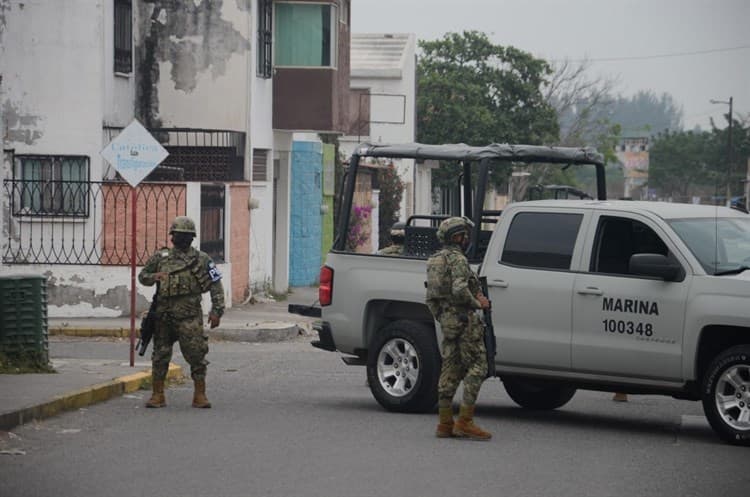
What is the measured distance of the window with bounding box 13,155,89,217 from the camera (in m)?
24.3

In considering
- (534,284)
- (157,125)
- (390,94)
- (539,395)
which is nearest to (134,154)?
(539,395)

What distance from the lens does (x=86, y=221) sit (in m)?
24.3

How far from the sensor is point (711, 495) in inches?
372

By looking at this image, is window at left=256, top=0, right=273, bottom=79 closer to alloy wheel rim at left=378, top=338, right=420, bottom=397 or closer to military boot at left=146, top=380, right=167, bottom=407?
military boot at left=146, top=380, right=167, bottom=407

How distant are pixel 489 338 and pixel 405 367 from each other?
72.8 inches

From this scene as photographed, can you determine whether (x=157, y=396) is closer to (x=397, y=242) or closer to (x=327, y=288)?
(x=327, y=288)

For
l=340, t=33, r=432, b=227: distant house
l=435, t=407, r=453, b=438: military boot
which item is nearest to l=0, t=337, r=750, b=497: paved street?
l=435, t=407, r=453, b=438: military boot

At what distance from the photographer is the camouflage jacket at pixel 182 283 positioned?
13.8m

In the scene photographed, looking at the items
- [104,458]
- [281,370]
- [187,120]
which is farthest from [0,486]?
[187,120]

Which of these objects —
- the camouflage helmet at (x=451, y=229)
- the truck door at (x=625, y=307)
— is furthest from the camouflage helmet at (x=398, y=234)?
the camouflage helmet at (x=451, y=229)

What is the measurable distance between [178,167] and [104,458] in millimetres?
16744

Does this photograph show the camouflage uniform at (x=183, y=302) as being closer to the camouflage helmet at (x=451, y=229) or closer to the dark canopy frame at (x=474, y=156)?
the dark canopy frame at (x=474, y=156)

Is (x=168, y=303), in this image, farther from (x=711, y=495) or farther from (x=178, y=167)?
(x=178, y=167)

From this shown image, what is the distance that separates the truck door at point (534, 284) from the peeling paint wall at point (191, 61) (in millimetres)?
15126
